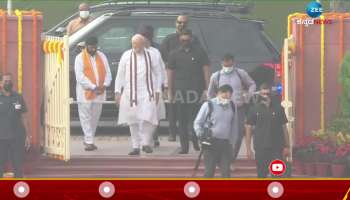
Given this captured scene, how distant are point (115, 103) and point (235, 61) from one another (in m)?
1.38

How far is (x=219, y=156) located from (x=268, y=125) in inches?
17.9

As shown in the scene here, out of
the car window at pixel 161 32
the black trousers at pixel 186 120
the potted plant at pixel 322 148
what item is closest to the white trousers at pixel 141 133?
the black trousers at pixel 186 120

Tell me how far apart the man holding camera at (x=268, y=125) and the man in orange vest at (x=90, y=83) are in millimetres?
1793

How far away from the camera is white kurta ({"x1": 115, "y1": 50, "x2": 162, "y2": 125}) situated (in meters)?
12.5

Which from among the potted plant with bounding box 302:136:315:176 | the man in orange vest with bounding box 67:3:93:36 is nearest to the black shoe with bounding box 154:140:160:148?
the man in orange vest with bounding box 67:3:93:36

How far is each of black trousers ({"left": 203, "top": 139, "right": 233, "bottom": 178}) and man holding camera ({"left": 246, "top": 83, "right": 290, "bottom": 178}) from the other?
19 cm

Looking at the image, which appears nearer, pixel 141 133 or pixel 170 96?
pixel 141 133

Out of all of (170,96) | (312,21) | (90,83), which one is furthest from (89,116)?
(312,21)

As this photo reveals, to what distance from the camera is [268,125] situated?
442 inches

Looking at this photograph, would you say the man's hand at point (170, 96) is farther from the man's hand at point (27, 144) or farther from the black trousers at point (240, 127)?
the man's hand at point (27, 144)

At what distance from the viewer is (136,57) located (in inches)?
493

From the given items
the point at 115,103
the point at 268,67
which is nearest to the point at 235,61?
the point at 268,67

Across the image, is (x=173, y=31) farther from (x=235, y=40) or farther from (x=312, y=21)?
(x=312, y=21)

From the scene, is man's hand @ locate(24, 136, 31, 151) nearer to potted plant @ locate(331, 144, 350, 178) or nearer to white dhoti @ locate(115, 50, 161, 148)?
white dhoti @ locate(115, 50, 161, 148)
